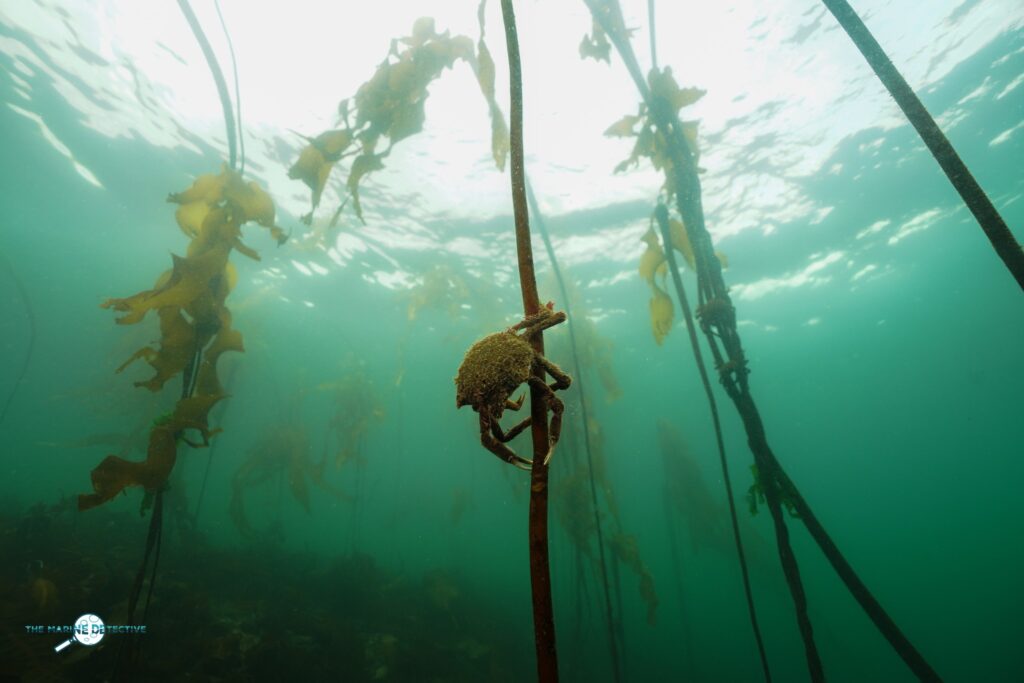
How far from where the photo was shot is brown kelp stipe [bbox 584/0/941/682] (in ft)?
10.4

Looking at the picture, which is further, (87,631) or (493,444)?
(87,631)

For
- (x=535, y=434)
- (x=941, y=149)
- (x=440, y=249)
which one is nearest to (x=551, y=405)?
(x=535, y=434)

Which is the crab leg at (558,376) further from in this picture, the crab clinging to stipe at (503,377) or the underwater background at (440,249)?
the underwater background at (440,249)

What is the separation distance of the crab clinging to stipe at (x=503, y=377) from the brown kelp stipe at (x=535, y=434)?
0.05m

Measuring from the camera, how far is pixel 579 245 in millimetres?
18875

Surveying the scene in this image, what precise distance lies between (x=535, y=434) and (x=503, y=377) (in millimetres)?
325

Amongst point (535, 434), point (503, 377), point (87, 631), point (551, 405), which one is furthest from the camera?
point (87, 631)

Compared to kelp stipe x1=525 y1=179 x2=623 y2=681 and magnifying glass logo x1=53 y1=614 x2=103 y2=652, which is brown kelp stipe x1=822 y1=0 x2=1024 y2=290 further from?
magnifying glass logo x1=53 y1=614 x2=103 y2=652

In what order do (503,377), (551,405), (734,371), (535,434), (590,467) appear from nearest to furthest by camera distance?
1. (535,434)
2. (503,377)
3. (551,405)
4. (734,371)
5. (590,467)

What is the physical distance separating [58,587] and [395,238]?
14663 mm

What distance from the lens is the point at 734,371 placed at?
391 cm

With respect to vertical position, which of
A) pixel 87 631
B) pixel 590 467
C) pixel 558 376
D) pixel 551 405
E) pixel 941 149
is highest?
pixel 941 149

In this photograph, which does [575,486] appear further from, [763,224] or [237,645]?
[763,224]

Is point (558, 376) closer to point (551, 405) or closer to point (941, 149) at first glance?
point (551, 405)
